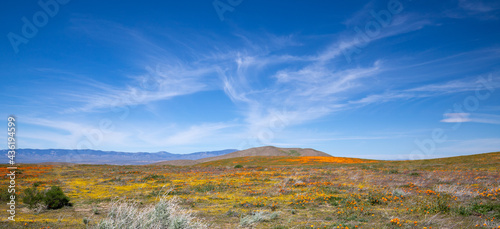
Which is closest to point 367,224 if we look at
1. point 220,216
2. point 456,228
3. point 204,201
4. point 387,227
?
point 387,227

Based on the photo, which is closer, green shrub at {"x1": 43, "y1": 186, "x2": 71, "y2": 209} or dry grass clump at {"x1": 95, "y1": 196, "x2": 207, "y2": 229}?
dry grass clump at {"x1": 95, "y1": 196, "x2": 207, "y2": 229}

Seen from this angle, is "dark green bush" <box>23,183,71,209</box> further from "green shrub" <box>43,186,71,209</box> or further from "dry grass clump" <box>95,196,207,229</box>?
"dry grass clump" <box>95,196,207,229</box>

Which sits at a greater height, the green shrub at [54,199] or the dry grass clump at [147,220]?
the dry grass clump at [147,220]

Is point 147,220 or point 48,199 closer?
point 147,220

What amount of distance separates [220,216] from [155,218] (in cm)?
557

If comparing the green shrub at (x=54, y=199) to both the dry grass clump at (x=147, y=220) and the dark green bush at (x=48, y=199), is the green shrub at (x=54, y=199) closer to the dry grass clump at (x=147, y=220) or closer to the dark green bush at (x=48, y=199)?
the dark green bush at (x=48, y=199)

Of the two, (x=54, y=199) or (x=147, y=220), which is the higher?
(x=147, y=220)

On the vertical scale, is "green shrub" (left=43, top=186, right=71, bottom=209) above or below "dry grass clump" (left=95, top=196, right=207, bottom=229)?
below

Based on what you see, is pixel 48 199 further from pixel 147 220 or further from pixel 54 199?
pixel 147 220

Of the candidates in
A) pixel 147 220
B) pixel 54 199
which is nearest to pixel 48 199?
pixel 54 199

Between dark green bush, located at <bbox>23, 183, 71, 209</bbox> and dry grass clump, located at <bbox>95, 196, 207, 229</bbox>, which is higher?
dry grass clump, located at <bbox>95, 196, 207, 229</bbox>

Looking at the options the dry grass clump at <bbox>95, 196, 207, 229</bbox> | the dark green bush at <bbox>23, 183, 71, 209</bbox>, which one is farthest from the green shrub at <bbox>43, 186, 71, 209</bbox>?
the dry grass clump at <bbox>95, 196, 207, 229</bbox>

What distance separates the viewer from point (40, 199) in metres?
13.0

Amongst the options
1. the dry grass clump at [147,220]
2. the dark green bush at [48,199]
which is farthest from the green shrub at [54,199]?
the dry grass clump at [147,220]
